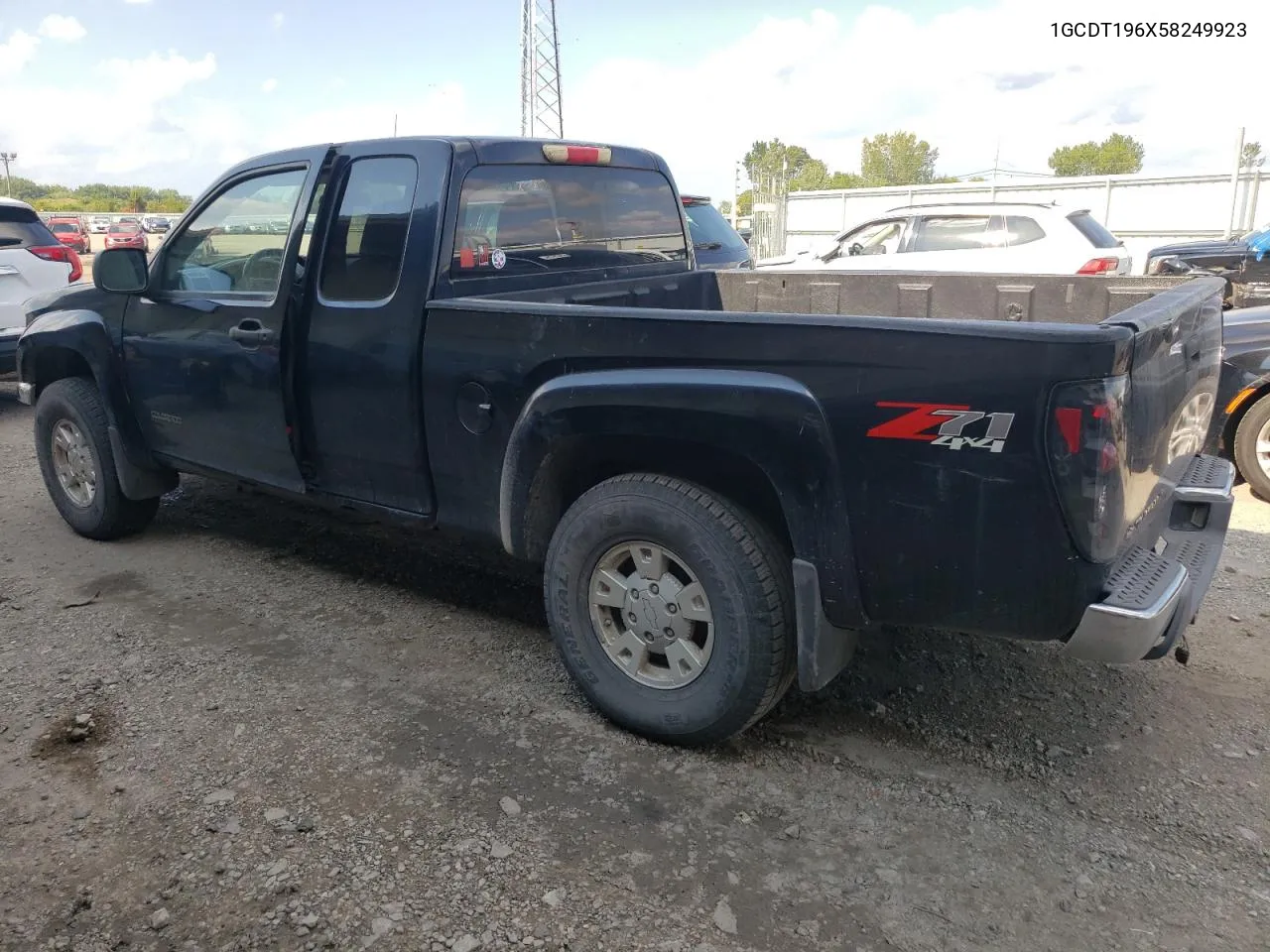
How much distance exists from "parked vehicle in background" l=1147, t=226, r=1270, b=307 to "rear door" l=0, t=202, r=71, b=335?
36.7ft

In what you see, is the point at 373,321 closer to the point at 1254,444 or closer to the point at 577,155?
the point at 577,155

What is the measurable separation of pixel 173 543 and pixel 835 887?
408 centimetres

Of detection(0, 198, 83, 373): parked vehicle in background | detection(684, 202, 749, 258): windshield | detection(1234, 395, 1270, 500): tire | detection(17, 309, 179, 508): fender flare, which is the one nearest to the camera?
detection(17, 309, 179, 508): fender flare

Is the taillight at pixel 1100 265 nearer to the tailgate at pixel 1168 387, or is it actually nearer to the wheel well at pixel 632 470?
the tailgate at pixel 1168 387

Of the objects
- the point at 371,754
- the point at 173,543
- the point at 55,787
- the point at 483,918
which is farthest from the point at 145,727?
the point at 173,543

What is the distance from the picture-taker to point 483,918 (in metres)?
2.48

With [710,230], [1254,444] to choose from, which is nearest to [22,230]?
[710,230]

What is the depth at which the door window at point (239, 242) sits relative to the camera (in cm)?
417

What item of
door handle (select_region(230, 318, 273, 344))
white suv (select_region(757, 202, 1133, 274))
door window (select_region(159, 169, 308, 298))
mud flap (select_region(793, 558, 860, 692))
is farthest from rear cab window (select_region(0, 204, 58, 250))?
mud flap (select_region(793, 558, 860, 692))

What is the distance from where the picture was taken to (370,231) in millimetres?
3848

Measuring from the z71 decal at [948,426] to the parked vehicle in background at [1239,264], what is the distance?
926 centimetres

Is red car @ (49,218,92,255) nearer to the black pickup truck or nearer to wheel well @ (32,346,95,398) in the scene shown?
wheel well @ (32,346,95,398)

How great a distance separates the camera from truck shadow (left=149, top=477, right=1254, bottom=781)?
325 cm

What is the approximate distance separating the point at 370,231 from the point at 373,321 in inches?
14.9
